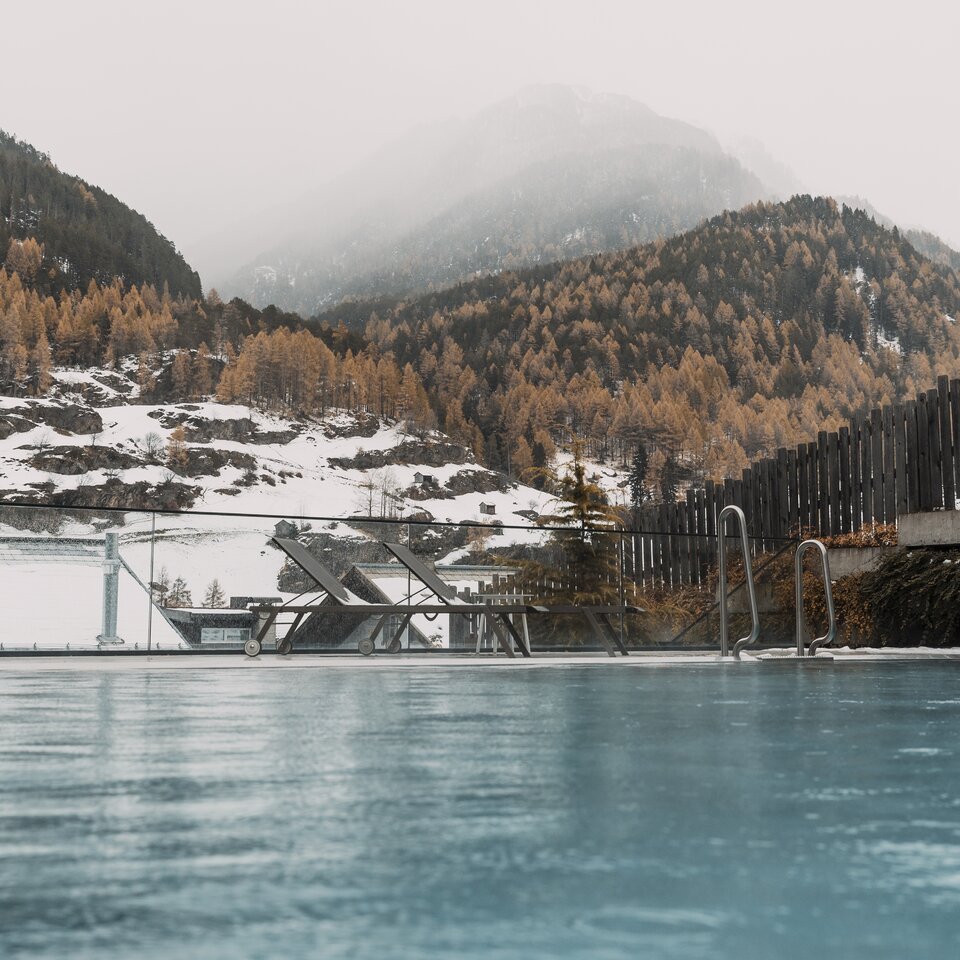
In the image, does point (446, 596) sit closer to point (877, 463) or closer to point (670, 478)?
point (877, 463)

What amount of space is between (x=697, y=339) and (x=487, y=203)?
7131cm

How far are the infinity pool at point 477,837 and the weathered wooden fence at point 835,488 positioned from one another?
300 inches

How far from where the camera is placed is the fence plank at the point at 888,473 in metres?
11.5

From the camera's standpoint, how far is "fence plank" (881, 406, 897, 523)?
37.8ft

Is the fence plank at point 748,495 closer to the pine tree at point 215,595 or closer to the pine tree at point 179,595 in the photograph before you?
the pine tree at point 215,595

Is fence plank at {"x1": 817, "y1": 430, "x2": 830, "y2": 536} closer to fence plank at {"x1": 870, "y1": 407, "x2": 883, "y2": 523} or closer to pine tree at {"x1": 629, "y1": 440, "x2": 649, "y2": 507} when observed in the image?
fence plank at {"x1": 870, "y1": 407, "x2": 883, "y2": 523}

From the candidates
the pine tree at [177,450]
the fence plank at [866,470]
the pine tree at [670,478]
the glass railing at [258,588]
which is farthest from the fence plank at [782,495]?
the pine tree at [177,450]

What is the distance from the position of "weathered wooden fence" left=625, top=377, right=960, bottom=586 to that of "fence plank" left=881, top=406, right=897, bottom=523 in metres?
0.01

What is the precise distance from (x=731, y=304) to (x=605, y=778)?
90.9 m

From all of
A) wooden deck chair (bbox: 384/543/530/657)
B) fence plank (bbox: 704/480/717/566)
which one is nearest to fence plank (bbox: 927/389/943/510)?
fence plank (bbox: 704/480/717/566)

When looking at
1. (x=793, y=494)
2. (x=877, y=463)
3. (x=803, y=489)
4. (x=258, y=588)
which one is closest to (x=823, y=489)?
(x=803, y=489)

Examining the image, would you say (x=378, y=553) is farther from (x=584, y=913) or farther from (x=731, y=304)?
(x=731, y=304)

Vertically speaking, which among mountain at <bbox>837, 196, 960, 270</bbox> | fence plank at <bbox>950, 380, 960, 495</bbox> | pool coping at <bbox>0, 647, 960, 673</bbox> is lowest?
pool coping at <bbox>0, 647, 960, 673</bbox>

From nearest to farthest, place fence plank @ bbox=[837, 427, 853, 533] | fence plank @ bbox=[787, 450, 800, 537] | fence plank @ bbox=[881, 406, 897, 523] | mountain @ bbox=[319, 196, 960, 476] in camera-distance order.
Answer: fence plank @ bbox=[881, 406, 897, 523], fence plank @ bbox=[837, 427, 853, 533], fence plank @ bbox=[787, 450, 800, 537], mountain @ bbox=[319, 196, 960, 476]
